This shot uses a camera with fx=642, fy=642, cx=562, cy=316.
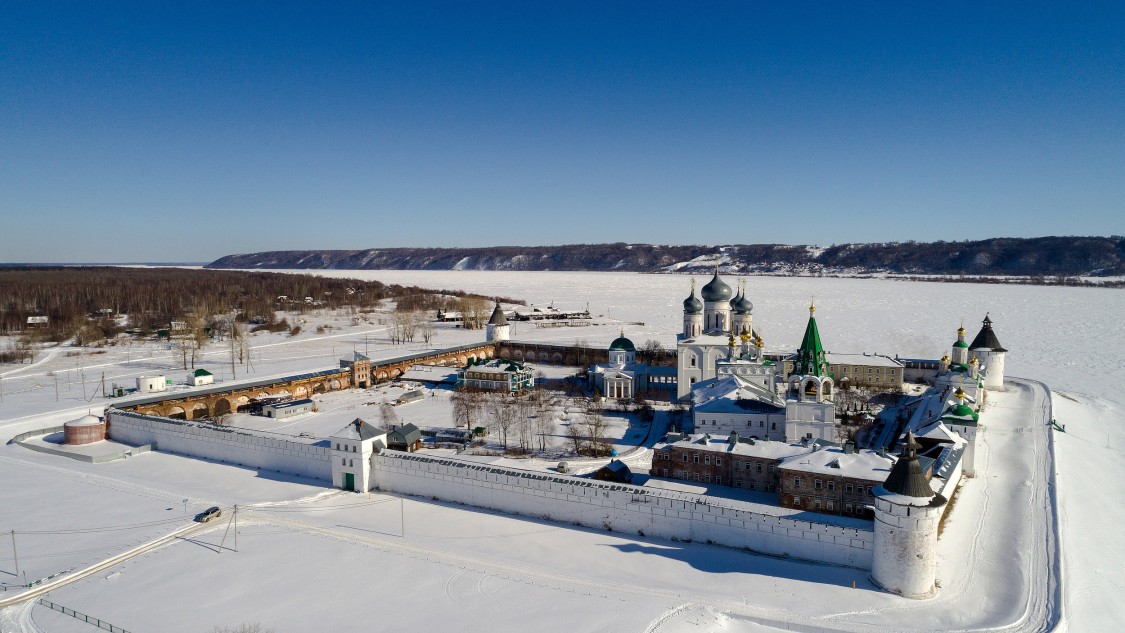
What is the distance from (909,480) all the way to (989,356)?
81.3 ft

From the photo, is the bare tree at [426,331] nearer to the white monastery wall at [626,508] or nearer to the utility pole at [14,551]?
the white monastery wall at [626,508]

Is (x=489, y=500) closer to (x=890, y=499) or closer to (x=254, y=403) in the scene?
(x=890, y=499)

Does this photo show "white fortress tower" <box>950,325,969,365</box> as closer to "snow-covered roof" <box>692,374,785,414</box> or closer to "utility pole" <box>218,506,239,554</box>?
"snow-covered roof" <box>692,374,785,414</box>

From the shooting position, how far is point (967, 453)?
68.3 feet

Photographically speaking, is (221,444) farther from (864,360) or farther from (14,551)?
(864,360)

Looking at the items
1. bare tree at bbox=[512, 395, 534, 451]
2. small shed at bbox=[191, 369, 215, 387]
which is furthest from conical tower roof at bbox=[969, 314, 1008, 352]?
small shed at bbox=[191, 369, 215, 387]

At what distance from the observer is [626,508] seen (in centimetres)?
1677

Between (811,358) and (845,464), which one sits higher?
(811,358)

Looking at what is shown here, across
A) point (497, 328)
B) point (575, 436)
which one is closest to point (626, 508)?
point (575, 436)

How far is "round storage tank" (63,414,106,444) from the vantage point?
24.2 metres

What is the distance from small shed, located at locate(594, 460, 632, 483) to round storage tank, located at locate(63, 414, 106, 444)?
19702 mm

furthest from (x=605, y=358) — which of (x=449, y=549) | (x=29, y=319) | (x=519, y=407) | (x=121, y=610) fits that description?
(x=29, y=319)

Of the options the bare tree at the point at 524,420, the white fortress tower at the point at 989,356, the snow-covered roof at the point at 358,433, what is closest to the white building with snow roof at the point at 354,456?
the snow-covered roof at the point at 358,433

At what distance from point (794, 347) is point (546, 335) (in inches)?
834
